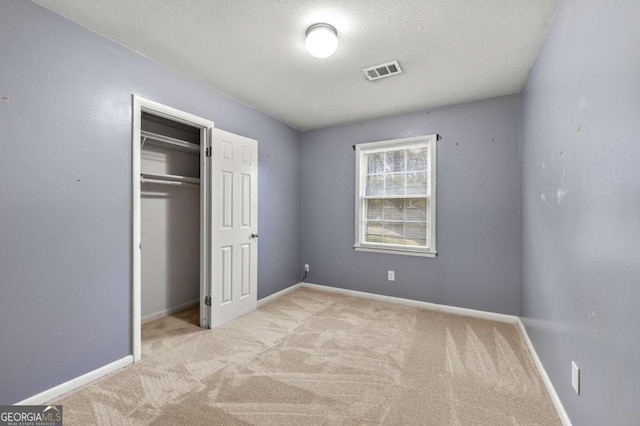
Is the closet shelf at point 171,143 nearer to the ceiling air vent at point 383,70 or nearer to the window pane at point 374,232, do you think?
the ceiling air vent at point 383,70

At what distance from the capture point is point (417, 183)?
143 inches

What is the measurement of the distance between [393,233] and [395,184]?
70cm

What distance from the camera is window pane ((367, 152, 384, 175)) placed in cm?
390

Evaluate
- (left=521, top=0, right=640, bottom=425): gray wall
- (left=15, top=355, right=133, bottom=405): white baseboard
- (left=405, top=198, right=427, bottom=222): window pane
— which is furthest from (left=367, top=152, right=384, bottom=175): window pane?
(left=15, top=355, right=133, bottom=405): white baseboard

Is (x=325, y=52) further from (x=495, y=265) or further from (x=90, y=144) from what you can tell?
(x=495, y=265)

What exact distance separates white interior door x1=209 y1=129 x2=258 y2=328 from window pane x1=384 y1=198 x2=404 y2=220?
5.99 ft

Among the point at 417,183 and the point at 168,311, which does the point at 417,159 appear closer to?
the point at 417,183

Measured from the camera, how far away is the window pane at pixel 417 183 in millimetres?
3592

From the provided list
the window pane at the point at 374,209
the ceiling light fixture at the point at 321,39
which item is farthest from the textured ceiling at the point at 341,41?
the window pane at the point at 374,209

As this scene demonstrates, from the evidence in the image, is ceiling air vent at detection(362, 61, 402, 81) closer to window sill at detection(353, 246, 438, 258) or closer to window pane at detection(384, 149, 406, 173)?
window pane at detection(384, 149, 406, 173)

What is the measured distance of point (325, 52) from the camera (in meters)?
2.03

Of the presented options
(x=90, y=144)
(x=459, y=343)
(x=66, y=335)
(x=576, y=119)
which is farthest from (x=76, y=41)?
(x=459, y=343)

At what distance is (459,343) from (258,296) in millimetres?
2435

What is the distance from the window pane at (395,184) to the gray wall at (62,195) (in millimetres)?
2826
